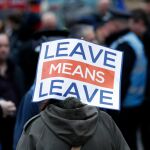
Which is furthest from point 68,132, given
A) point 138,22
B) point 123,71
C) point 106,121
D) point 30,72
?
point 138,22

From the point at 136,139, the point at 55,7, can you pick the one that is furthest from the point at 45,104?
the point at 55,7

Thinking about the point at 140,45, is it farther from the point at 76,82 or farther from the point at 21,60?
the point at 76,82

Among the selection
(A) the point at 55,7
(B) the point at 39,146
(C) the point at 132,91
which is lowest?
(B) the point at 39,146

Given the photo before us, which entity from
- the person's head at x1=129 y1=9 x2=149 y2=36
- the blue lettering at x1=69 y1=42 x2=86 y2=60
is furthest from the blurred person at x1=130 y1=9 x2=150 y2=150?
the blue lettering at x1=69 y1=42 x2=86 y2=60

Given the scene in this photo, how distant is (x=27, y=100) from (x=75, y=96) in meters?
1.00

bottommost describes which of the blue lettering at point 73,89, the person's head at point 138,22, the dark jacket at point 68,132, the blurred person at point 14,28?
the dark jacket at point 68,132

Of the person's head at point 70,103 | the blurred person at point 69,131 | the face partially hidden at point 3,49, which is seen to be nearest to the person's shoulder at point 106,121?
the blurred person at point 69,131

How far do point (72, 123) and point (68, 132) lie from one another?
57mm

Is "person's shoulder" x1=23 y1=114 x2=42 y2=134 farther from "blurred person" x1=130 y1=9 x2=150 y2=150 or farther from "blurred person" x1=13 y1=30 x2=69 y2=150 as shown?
"blurred person" x1=130 y1=9 x2=150 y2=150

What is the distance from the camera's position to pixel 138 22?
8.77 m

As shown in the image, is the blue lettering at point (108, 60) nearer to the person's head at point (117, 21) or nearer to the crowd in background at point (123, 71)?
the crowd in background at point (123, 71)

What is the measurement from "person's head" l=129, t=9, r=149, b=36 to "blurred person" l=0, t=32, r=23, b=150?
1707mm

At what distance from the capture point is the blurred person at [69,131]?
4.06m

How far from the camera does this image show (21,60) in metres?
8.80
